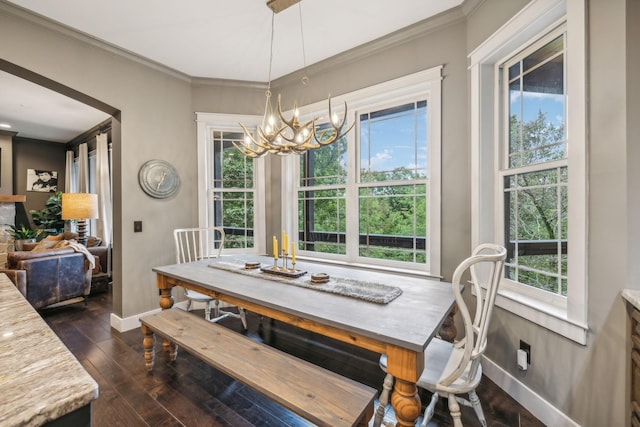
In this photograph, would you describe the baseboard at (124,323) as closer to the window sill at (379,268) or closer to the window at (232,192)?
the window at (232,192)

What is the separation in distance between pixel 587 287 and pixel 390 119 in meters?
2.14

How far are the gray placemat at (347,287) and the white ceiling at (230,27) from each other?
7.15ft

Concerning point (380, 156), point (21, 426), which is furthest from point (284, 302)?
point (380, 156)

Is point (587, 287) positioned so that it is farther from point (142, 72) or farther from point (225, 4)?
point (142, 72)

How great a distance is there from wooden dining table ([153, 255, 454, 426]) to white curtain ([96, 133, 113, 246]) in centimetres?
390

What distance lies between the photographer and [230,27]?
261 cm

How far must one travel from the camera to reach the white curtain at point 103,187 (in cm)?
522

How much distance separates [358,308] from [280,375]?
20.8 inches

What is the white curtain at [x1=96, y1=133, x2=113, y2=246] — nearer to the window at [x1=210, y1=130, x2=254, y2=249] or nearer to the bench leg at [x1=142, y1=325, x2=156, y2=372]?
the window at [x1=210, y1=130, x2=254, y2=249]

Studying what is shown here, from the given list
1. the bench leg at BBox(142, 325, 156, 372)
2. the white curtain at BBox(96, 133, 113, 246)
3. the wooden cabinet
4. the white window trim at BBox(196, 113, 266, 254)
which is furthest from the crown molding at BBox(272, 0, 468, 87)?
the white curtain at BBox(96, 133, 113, 246)

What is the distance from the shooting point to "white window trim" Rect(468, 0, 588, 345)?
1499 mm

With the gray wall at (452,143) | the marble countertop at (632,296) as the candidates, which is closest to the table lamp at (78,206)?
the gray wall at (452,143)

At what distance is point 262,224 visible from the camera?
3781 mm

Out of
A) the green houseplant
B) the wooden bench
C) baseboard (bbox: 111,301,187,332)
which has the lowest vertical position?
baseboard (bbox: 111,301,187,332)
